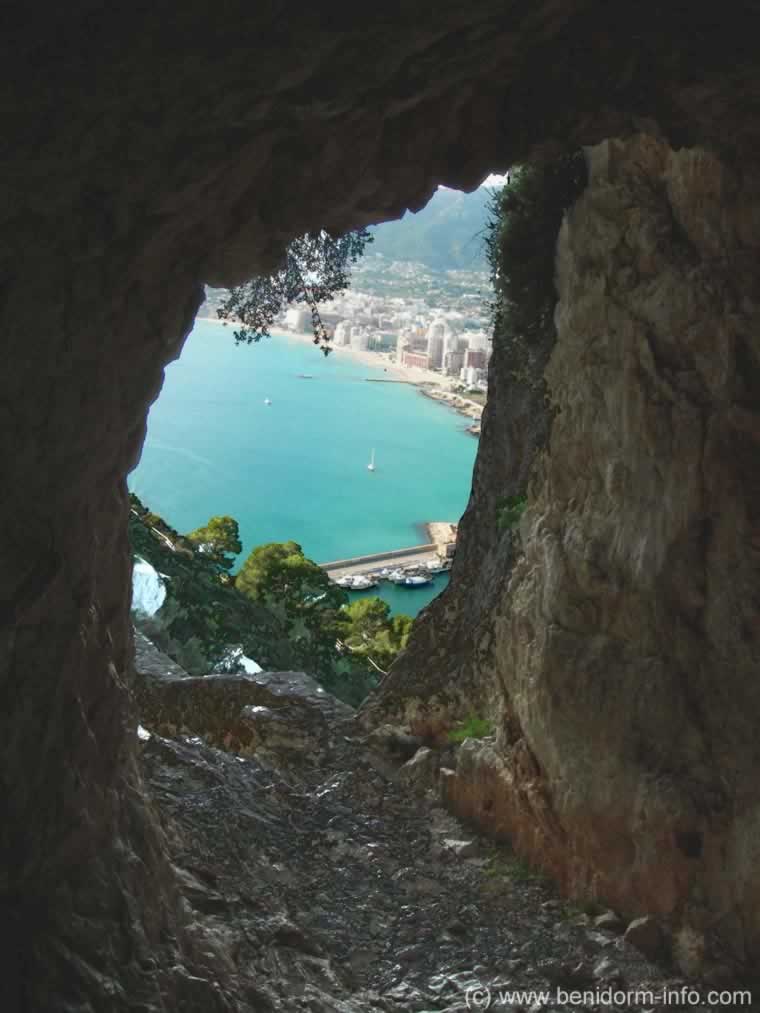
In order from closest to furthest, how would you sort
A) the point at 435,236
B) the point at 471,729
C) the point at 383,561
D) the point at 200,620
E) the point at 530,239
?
the point at 530,239, the point at 471,729, the point at 200,620, the point at 383,561, the point at 435,236

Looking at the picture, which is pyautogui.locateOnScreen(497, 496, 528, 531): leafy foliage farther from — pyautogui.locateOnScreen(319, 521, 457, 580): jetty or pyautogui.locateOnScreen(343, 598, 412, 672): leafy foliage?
pyautogui.locateOnScreen(319, 521, 457, 580): jetty

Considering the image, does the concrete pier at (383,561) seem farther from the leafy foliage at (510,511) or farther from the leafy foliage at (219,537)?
the leafy foliage at (510,511)

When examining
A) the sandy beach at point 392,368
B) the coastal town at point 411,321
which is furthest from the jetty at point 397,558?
the sandy beach at point 392,368

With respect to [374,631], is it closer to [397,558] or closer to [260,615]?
[260,615]

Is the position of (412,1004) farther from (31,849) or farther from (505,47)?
(505,47)

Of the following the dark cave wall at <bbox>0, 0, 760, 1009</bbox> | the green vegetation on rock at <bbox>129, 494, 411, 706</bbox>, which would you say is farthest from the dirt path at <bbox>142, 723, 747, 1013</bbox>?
the green vegetation on rock at <bbox>129, 494, 411, 706</bbox>

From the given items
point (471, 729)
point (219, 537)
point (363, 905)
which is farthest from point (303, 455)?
point (363, 905)
